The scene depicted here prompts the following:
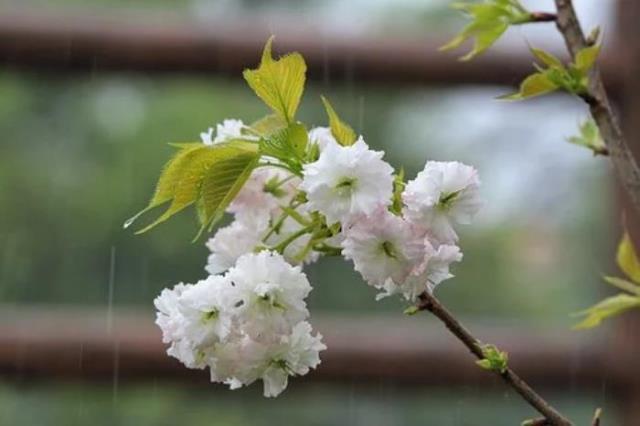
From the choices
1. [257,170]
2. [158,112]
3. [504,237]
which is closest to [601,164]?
[504,237]

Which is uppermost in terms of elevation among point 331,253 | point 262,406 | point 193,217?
point 331,253

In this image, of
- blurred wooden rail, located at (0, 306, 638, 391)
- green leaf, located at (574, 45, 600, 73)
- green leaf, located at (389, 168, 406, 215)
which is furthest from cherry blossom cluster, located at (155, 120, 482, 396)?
blurred wooden rail, located at (0, 306, 638, 391)

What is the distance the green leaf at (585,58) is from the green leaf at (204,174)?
13 centimetres

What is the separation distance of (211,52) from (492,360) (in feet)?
2.15

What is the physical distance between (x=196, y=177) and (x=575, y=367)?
0.67m

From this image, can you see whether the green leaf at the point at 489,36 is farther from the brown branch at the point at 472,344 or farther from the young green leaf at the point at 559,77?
the brown branch at the point at 472,344

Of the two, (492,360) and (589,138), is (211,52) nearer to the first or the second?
(589,138)

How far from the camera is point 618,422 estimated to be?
969 mm

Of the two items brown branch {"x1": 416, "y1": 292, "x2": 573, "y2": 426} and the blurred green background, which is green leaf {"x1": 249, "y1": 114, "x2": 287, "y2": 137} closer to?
brown branch {"x1": 416, "y1": 292, "x2": 573, "y2": 426}

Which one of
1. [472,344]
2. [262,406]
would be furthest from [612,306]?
[262,406]

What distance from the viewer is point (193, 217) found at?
1.05 metres

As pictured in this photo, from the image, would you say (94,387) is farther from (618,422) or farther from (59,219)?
(618,422)

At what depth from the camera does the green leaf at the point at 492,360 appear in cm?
31

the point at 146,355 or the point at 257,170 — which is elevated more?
the point at 257,170
